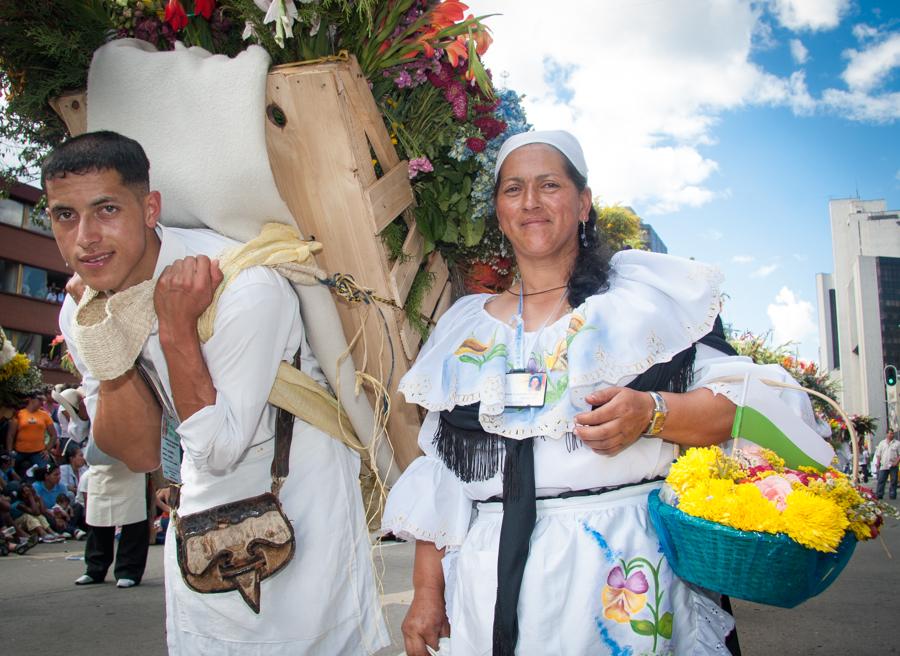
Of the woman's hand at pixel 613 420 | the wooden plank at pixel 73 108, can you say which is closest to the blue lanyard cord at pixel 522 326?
the woman's hand at pixel 613 420

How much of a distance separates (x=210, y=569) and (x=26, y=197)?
3555 centimetres

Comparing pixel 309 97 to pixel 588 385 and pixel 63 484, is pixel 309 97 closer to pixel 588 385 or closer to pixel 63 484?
pixel 588 385

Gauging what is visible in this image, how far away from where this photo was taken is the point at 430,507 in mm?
2342

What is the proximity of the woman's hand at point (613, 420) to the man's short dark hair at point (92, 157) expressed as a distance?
1471 millimetres

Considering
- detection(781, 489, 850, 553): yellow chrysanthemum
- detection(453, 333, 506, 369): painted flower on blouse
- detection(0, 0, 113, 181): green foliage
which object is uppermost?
detection(0, 0, 113, 181): green foliage

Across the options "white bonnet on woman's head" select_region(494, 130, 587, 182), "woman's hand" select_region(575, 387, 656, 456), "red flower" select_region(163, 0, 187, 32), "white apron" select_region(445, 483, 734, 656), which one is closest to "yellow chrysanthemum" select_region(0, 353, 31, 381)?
"red flower" select_region(163, 0, 187, 32)

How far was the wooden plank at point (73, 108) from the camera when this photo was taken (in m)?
2.62

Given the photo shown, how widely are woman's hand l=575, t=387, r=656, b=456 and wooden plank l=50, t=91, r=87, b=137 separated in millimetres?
1903

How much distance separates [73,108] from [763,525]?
243cm

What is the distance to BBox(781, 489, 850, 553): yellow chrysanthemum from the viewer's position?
1658 millimetres

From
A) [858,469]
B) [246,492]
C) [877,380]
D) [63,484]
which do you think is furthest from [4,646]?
[877,380]

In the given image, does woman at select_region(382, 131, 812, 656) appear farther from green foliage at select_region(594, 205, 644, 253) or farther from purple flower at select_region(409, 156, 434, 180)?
green foliage at select_region(594, 205, 644, 253)

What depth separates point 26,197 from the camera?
3288 cm

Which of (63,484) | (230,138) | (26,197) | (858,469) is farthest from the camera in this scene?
(26,197)
